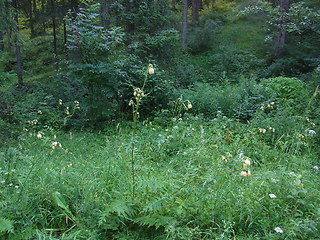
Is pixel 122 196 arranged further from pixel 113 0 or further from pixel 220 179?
pixel 113 0

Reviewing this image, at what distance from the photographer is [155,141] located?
3881mm

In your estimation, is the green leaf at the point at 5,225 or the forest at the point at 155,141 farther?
the forest at the point at 155,141

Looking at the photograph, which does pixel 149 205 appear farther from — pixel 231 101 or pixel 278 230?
pixel 231 101

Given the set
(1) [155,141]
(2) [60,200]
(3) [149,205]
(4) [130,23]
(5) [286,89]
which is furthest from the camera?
(4) [130,23]

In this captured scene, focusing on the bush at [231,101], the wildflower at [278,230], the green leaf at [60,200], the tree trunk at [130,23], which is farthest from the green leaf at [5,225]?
the tree trunk at [130,23]

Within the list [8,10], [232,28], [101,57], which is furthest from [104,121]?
[232,28]

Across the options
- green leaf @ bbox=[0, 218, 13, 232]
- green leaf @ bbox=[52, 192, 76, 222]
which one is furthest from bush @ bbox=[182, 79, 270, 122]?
green leaf @ bbox=[0, 218, 13, 232]

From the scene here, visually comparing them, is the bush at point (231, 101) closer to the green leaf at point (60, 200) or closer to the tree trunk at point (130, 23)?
the tree trunk at point (130, 23)

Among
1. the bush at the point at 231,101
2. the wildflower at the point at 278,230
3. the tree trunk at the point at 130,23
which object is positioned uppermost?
the tree trunk at the point at 130,23

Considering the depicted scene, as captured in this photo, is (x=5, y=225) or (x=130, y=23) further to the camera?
(x=130, y=23)

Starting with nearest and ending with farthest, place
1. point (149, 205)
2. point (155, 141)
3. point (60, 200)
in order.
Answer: point (149, 205) < point (60, 200) < point (155, 141)

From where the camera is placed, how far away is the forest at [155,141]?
2.12 m

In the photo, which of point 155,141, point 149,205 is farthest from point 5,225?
point 155,141

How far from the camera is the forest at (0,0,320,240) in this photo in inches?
83.3
